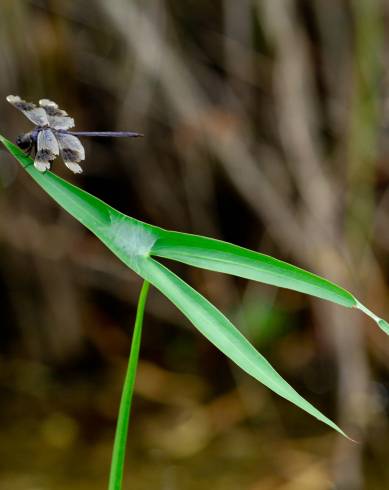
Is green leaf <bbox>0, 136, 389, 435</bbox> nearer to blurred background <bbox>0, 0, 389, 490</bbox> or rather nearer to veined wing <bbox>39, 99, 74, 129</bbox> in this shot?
veined wing <bbox>39, 99, 74, 129</bbox>

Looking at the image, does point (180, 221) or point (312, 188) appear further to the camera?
point (180, 221)

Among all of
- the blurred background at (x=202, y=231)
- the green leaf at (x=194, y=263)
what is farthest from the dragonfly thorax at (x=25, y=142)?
the blurred background at (x=202, y=231)

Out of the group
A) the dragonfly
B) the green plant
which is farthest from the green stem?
the dragonfly

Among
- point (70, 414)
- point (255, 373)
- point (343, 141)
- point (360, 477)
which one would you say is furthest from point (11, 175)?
point (255, 373)

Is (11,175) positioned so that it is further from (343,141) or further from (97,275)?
(343,141)

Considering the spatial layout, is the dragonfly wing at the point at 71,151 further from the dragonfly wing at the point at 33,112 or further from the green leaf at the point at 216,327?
the green leaf at the point at 216,327

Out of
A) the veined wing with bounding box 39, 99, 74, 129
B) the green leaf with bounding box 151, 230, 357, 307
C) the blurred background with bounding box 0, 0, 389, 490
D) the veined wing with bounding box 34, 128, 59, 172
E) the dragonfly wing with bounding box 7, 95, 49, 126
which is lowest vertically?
the green leaf with bounding box 151, 230, 357, 307
